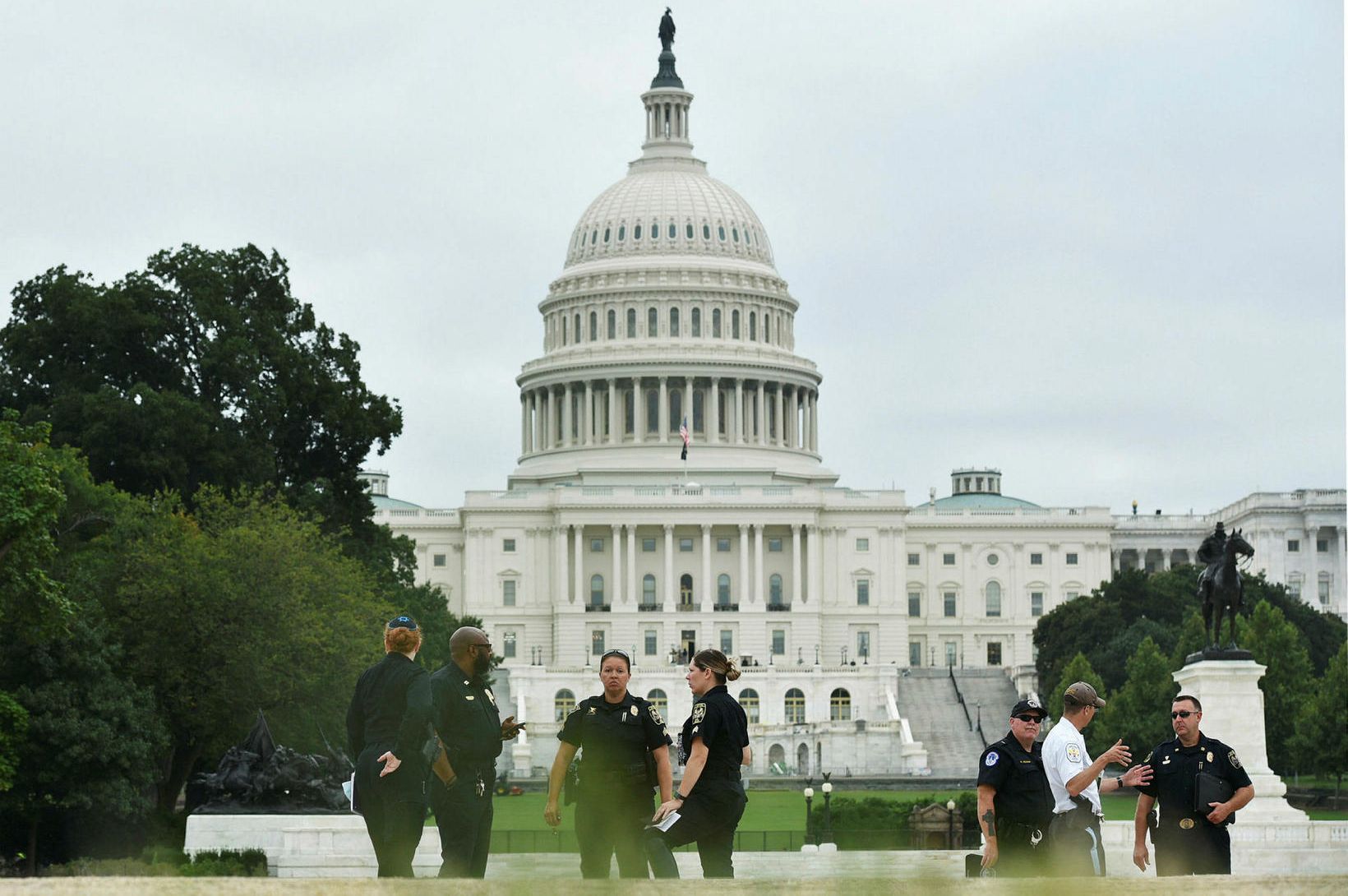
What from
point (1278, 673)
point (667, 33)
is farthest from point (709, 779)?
point (667, 33)

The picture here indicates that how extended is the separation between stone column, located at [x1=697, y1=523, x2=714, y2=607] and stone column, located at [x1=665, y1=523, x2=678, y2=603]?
5.58 feet

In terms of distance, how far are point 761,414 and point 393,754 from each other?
14627cm

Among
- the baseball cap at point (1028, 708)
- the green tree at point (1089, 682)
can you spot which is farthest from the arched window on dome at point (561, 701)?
the baseball cap at point (1028, 708)

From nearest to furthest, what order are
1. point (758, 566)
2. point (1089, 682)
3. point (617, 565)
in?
point (1089, 682) < point (758, 566) < point (617, 565)

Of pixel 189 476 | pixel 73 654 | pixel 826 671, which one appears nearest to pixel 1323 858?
pixel 73 654

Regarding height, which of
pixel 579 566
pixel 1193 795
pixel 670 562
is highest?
pixel 670 562

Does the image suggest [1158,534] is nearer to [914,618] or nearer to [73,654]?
[914,618]

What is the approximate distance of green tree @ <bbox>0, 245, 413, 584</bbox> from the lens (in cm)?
7706

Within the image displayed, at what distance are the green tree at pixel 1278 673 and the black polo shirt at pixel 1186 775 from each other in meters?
68.6

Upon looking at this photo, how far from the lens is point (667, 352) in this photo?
164 metres

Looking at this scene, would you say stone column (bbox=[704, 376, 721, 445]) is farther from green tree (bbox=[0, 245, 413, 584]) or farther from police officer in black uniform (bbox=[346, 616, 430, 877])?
police officer in black uniform (bbox=[346, 616, 430, 877])

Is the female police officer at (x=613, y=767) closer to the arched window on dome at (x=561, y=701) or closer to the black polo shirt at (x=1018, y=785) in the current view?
the black polo shirt at (x=1018, y=785)

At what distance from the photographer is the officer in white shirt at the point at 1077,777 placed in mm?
18141

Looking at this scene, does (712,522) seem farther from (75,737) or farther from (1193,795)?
(1193,795)
